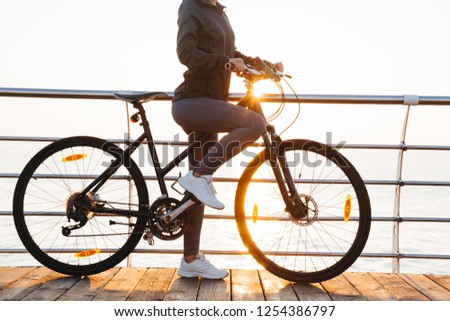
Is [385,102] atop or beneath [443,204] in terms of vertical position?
atop

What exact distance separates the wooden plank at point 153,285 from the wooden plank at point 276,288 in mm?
469

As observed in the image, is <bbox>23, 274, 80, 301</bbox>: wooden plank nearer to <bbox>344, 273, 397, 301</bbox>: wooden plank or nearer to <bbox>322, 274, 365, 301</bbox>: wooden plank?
<bbox>322, 274, 365, 301</bbox>: wooden plank

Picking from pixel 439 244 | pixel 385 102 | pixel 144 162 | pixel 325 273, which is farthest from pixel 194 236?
pixel 439 244

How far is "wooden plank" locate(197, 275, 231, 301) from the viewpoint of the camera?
2.58 m

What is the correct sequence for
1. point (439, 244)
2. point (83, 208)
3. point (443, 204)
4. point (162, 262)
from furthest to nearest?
point (443, 204) < point (439, 244) < point (162, 262) < point (83, 208)

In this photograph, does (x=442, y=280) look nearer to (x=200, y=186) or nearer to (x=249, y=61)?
(x=200, y=186)

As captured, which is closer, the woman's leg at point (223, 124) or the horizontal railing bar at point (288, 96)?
the woman's leg at point (223, 124)

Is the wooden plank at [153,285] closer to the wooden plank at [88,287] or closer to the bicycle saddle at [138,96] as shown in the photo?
the wooden plank at [88,287]

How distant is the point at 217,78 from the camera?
8.95 feet

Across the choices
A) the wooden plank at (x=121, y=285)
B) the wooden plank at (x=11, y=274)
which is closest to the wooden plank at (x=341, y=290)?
the wooden plank at (x=121, y=285)

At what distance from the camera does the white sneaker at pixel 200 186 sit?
2672 millimetres

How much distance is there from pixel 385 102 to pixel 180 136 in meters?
1.17

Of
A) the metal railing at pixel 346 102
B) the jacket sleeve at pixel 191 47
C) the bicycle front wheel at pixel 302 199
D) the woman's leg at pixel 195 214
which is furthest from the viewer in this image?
the metal railing at pixel 346 102
